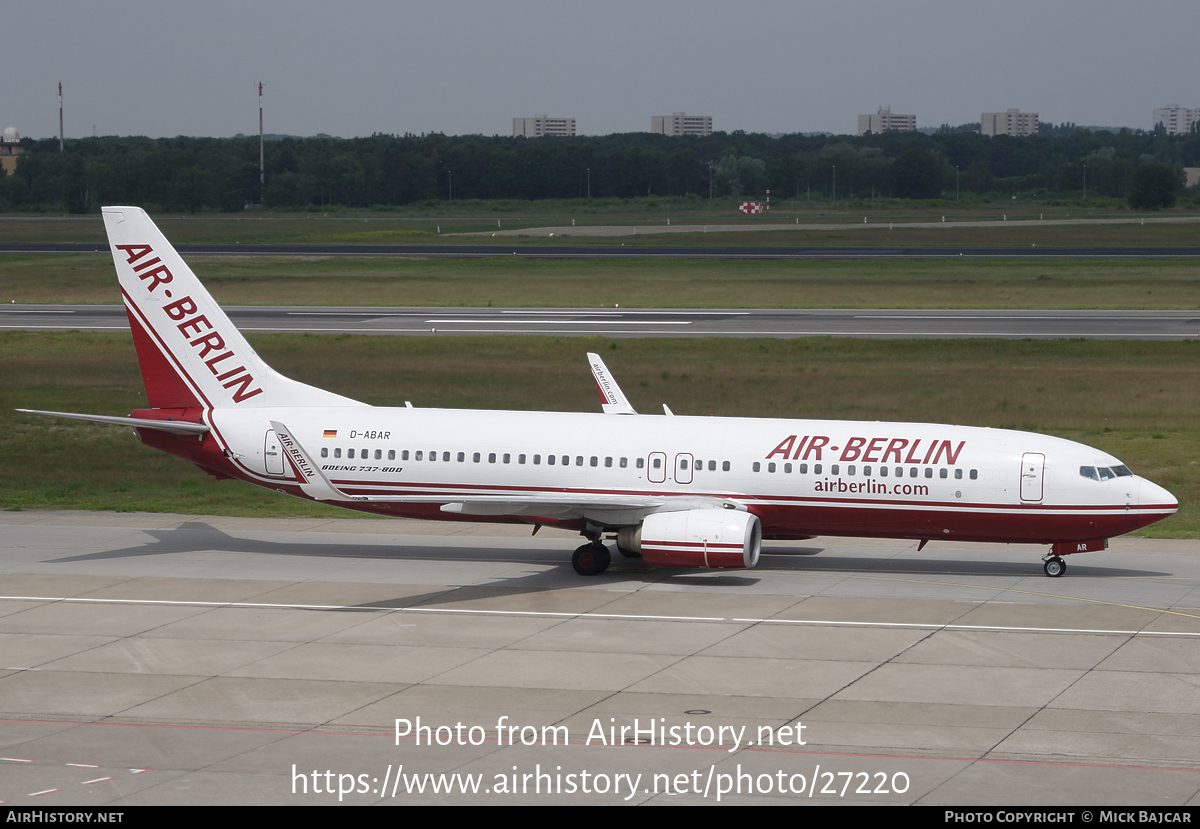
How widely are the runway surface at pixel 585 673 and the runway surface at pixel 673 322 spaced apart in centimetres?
4630

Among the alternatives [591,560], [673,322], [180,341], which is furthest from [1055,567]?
[673,322]

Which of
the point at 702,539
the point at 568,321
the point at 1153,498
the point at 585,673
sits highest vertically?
the point at 568,321

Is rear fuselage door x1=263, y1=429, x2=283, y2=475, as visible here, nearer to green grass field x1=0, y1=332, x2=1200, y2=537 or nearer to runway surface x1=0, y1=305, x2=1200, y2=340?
green grass field x1=0, y1=332, x2=1200, y2=537

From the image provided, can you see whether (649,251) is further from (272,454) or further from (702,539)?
(702,539)

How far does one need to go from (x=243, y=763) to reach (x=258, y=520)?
72.2 ft

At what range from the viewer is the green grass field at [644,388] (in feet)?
153

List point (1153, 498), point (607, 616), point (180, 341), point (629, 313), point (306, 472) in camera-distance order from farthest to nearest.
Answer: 1. point (629, 313)
2. point (180, 341)
3. point (306, 472)
4. point (1153, 498)
5. point (607, 616)

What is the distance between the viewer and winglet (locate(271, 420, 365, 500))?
3134 cm

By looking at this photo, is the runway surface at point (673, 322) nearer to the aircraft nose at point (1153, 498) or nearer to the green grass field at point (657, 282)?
the green grass field at point (657, 282)

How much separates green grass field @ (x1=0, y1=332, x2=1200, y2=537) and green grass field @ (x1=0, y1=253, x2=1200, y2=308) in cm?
2348

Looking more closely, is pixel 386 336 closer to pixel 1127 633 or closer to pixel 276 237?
pixel 1127 633

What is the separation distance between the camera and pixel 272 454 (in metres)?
35.1

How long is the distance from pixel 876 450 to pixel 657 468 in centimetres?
534

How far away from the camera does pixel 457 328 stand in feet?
283
